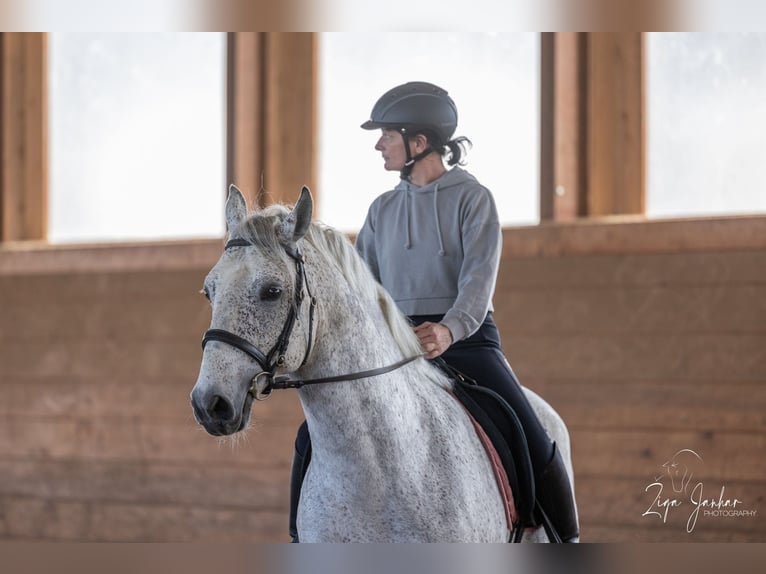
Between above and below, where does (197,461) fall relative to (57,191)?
below

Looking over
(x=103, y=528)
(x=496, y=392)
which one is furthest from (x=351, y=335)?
(x=103, y=528)

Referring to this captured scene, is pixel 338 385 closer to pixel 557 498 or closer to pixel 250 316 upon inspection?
pixel 250 316

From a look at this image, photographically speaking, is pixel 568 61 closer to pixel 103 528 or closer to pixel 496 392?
pixel 496 392

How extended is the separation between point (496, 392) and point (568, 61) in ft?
6.75

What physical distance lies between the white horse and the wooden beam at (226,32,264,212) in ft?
8.28

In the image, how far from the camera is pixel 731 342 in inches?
134

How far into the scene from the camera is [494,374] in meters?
2.10

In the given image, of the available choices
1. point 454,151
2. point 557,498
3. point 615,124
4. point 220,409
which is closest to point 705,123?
point 615,124

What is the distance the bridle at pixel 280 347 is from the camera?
160 cm

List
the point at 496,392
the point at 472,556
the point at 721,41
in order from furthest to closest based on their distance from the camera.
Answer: the point at 721,41
the point at 496,392
the point at 472,556

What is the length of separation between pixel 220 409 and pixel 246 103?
2926 millimetres

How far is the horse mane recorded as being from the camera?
66.4 inches

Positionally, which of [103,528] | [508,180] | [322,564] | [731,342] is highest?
[508,180]

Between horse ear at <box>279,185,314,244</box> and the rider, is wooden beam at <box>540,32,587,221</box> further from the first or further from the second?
horse ear at <box>279,185,314,244</box>
